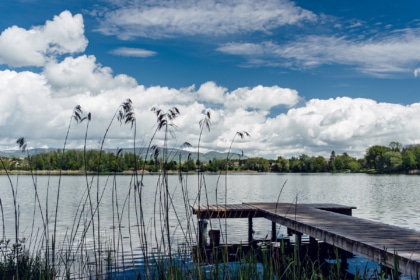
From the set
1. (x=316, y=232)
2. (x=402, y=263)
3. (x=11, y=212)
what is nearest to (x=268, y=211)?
(x=316, y=232)

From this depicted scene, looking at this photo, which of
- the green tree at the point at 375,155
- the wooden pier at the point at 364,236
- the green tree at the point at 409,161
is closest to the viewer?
the wooden pier at the point at 364,236

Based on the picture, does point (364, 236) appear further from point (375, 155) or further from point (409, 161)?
point (375, 155)

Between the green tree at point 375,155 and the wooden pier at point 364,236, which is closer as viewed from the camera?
the wooden pier at point 364,236

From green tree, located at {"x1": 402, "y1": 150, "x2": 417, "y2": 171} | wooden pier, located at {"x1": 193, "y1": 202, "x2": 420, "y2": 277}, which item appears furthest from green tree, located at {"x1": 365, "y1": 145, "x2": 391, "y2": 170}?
wooden pier, located at {"x1": 193, "y1": 202, "x2": 420, "y2": 277}

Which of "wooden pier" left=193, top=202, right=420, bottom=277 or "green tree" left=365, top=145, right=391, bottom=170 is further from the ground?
"green tree" left=365, top=145, right=391, bottom=170

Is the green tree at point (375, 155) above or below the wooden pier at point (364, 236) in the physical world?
above

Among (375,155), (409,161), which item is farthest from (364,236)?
(375,155)

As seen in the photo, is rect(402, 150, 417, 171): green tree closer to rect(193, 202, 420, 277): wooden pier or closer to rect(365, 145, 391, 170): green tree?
rect(365, 145, 391, 170): green tree

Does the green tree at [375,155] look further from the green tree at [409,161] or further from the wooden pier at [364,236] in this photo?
the wooden pier at [364,236]

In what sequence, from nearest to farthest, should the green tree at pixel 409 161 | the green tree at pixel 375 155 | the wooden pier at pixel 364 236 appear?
the wooden pier at pixel 364 236, the green tree at pixel 409 161, the green tree at pixel 375 155

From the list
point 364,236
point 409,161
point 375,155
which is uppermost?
point 375,155

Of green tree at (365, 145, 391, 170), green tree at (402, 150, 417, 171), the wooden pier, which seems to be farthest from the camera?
green tree at (365, 145, 391, 170)

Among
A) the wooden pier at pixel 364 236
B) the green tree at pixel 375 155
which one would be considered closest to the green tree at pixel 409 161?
the green tree at pixel 375 155

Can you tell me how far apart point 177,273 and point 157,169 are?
1.51 meters
